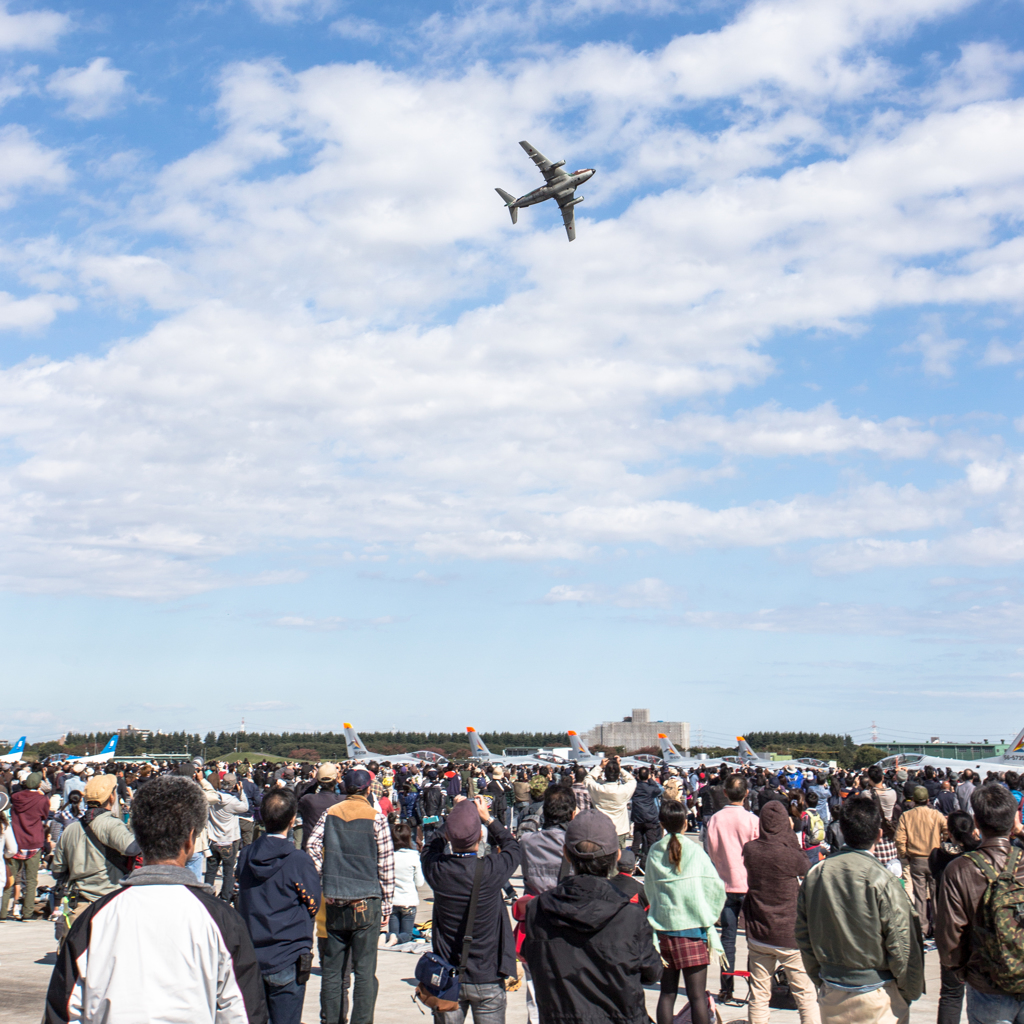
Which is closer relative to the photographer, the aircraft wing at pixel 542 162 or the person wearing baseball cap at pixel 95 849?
the person wearing baseball cap at pixel 95 849

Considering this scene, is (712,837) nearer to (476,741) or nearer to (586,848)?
(586,848)

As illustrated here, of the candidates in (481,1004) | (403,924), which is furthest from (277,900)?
(403,924)

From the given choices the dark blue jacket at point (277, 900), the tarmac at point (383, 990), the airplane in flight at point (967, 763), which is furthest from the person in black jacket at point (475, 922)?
the airplane in flight at point (967, 763)

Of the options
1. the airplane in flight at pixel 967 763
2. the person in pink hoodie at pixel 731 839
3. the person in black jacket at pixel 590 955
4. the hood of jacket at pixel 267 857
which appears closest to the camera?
the person in black jacket at pixel 590 955

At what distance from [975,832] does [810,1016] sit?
5.59 ft

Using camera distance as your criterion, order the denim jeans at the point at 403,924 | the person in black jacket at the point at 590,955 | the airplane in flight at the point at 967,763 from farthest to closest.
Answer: the airplane in flight at the point at 967,763 < the denim jeans at the point at 403,924 < the person in black jacket at the point at 590,955

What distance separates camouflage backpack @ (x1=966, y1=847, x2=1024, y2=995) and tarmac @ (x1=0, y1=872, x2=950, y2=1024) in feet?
11.0

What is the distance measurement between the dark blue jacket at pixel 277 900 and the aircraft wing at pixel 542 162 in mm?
21398

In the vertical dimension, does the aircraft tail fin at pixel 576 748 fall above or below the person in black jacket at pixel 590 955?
below

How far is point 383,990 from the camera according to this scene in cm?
815

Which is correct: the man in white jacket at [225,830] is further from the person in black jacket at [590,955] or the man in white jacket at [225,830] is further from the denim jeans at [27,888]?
the person in black jacket at [590,955]

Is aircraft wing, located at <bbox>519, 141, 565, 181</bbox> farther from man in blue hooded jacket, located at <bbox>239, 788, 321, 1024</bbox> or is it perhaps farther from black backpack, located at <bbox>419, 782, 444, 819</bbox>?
man in blue hooded jacket, located at <bbox>239, 788, 321, 1024</bbox>

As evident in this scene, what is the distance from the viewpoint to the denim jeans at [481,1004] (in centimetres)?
515

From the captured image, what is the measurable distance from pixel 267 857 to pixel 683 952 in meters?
2.68
